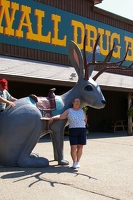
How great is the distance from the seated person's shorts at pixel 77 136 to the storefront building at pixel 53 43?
4509mm

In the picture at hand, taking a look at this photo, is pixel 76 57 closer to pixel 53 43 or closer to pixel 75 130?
pixel 75 130

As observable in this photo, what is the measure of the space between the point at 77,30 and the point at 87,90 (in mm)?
10878

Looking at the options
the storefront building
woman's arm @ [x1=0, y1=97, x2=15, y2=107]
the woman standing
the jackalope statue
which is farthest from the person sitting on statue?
the storefront building

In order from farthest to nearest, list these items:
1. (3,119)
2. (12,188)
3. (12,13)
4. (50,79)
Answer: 1. (12,13)
2. (50,79)
3. (3,119)
4. (12,188)

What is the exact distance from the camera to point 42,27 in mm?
14953

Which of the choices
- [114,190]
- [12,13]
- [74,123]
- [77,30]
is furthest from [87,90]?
[77,30]

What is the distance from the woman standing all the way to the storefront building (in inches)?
169

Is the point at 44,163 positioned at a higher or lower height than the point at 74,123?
lower

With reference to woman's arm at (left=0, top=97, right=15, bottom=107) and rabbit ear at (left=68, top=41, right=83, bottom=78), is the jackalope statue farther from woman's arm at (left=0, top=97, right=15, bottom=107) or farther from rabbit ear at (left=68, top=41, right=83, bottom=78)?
rabbit ear at (left=68, top=41, right=83, bottom=78)

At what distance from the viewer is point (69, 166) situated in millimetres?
6074

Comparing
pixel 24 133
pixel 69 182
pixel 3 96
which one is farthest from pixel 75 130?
pixel 3 96

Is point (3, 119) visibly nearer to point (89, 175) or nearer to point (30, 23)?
point (89, 175)

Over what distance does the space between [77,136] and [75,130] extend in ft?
0.40

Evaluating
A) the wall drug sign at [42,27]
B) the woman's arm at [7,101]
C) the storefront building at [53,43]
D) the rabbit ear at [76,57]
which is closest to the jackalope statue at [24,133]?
the woman's arm at [7,101]
